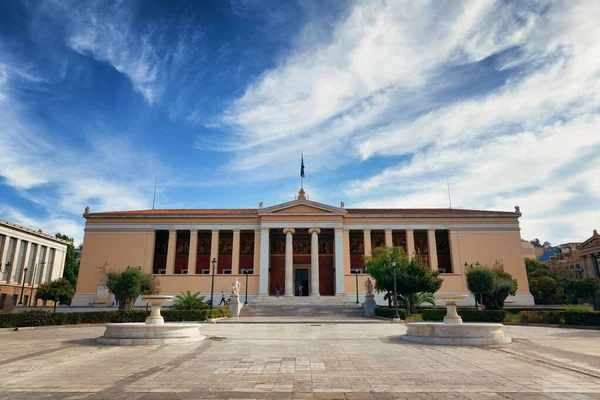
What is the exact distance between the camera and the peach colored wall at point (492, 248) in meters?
41.3

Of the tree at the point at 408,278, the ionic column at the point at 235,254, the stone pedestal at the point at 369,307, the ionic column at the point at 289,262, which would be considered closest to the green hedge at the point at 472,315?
the tree at the point at 408,278

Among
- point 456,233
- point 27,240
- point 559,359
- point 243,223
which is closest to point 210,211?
point 243,223

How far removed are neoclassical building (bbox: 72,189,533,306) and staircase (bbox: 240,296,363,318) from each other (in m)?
2.93

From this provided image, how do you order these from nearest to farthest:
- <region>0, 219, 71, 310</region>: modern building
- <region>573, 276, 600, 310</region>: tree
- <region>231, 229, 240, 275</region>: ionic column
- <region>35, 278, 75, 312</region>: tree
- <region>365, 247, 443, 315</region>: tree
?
<region>365, 247, 443, 315</region>: tree
<region>231, 229, 240, 275</region>: ionic column
<region>35, 278, 75, 312</region>: tree
<region>573, 276, 600, 310</region>: tree
<region>0, 219, 71, 310</region>: modern building

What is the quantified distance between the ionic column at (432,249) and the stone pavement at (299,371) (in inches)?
1160

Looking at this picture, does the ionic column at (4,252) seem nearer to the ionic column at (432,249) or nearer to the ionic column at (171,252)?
the ionic column at (171,252)

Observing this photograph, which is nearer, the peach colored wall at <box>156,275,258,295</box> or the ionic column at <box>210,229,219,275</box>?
the peach colored wall at <box>156,275,258,295</box>

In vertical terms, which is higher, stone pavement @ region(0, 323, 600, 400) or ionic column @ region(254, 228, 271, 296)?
ionic column @ region(254, 228, 271, 296)

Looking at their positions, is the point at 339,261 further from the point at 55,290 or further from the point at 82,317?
the point at 55,290

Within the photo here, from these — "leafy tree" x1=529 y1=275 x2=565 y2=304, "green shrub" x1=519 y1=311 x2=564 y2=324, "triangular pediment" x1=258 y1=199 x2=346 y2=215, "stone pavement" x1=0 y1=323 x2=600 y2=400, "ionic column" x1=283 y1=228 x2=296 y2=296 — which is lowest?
"stone pavement" x1=0 y1=323 x2=600 y2=400

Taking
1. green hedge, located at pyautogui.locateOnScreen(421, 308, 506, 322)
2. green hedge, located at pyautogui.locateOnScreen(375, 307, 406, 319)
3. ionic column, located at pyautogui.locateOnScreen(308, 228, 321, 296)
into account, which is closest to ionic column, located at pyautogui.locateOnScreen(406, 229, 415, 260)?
ionic column, located at pyautogui.locateOnScreen(308, 228, 321, 296)

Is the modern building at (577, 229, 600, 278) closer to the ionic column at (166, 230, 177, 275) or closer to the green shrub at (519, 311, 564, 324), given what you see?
the green shrub at (519, 311, 564, 324)

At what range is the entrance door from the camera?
44.1 meters

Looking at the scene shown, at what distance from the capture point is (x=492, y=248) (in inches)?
1647
